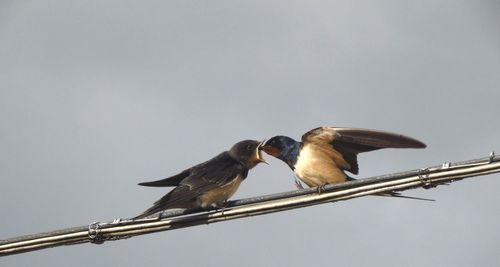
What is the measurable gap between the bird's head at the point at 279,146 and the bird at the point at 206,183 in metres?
0.23

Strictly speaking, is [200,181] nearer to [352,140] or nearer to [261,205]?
[352,140]

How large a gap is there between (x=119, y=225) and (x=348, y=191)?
1421 millimetres

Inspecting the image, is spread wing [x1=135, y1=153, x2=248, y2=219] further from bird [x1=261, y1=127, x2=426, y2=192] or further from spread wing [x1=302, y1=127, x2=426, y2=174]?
spread wing [x1=302, y1=127, x2=426, y2=174]

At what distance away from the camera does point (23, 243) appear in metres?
5.62

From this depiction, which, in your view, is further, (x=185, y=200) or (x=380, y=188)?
(x=185, y=200)

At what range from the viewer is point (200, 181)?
7309mm

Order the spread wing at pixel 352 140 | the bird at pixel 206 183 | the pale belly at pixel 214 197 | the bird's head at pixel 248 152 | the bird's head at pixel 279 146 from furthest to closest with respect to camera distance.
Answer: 1. the bird's head at pixel 248 152
2. the bird's head at pixel 279 146
3. the pale belly at pixel 214 197
4. the bird at pixel 206 183
5. the spread wing at pixel 352 140

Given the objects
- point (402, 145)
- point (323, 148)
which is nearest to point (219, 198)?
point (323, 148)

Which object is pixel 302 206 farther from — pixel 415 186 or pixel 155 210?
pixel 155 210

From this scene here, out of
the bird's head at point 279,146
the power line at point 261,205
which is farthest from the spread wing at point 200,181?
the power line at point 261,205

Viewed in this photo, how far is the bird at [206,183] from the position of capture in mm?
7098

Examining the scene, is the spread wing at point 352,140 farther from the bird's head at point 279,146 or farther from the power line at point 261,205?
the power line at point 261,205

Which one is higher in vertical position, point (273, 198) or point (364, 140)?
point (364, 140)

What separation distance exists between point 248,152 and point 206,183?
1.01 metres
